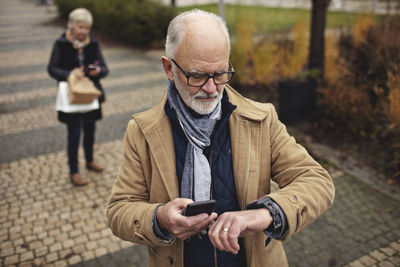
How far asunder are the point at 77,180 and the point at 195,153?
11.8 feet

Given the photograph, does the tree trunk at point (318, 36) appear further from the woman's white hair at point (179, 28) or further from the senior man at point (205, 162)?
the woman's white hair at point (179, 28)

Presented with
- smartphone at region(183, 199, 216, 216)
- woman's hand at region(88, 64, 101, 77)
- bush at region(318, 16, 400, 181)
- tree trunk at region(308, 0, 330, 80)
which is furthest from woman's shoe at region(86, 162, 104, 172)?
tree trunk at region(308, 0, 330, 80)

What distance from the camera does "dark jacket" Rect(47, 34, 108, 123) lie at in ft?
13.8

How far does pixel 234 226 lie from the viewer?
4.06 ft

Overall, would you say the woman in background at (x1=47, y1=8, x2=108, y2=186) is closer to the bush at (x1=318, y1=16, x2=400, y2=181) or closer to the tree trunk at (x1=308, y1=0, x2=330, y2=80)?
the bush at (x1=318, y1=16, x2=400, y2=181)

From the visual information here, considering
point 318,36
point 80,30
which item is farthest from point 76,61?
point 318,36

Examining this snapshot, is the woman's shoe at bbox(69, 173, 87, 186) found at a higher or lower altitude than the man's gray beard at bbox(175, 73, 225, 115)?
lower

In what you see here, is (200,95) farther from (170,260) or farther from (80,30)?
(80,30)

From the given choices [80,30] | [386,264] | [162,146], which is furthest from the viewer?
[80,30]

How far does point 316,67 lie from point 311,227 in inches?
152

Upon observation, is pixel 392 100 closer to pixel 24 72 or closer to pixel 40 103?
pixel 40 103

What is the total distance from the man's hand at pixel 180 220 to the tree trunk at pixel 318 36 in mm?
5771

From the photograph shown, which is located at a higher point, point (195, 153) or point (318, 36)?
point (318, 36)

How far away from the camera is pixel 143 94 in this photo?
8547 mm
